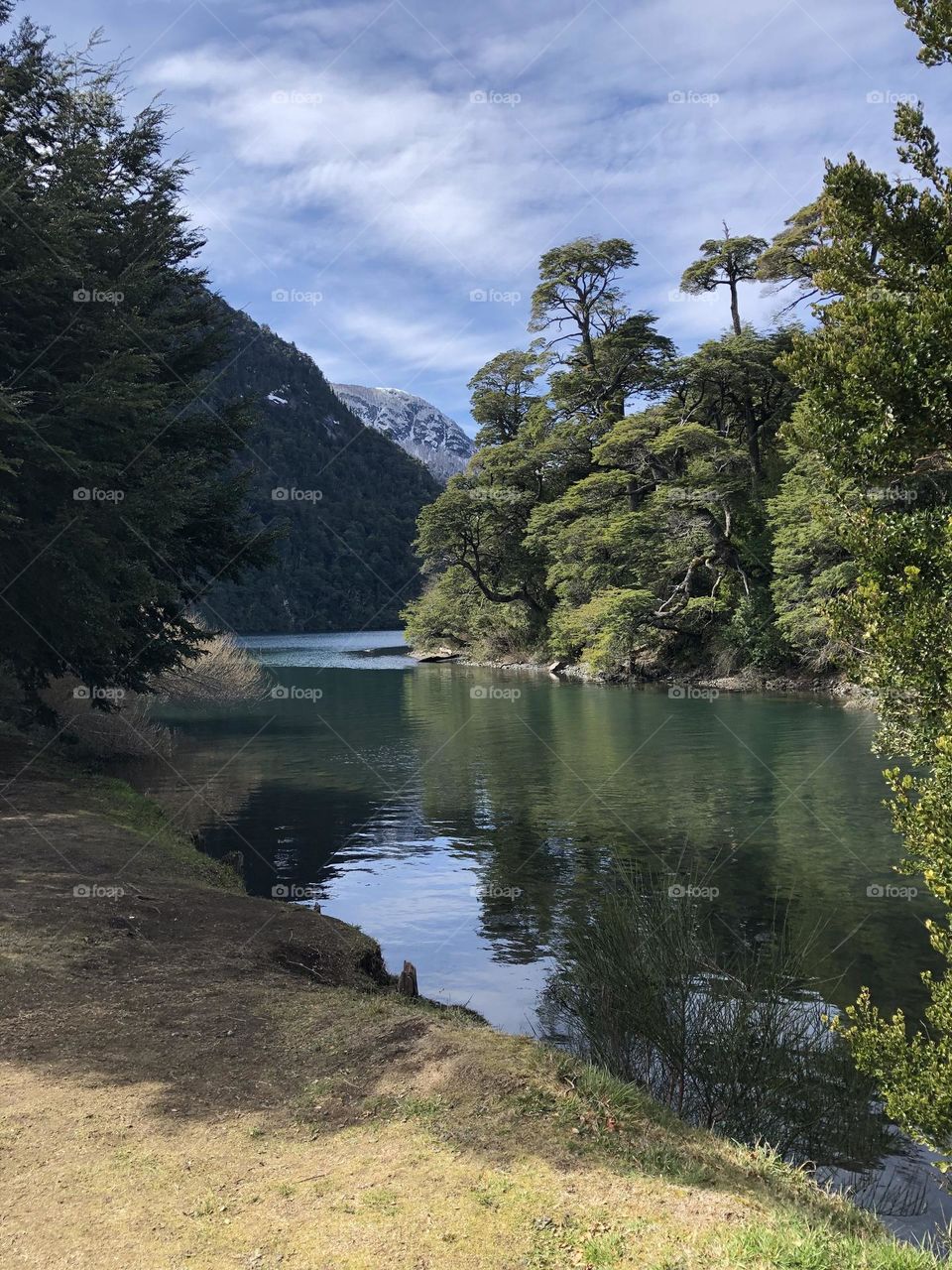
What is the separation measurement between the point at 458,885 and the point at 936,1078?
32.7 ft

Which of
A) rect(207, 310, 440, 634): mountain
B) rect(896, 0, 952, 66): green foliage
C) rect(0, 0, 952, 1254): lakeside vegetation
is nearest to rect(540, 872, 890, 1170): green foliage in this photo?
rect(0, 0, 952, 1254): lakeside vegetation

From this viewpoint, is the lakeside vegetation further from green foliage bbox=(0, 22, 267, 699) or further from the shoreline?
the shoreline

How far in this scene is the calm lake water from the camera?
38.3 ft

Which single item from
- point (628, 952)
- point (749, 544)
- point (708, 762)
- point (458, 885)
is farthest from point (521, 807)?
point (749, 544)

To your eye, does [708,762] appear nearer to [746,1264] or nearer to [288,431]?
[746,1264]

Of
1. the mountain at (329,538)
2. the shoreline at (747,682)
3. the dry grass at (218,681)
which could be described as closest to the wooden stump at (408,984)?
the dry grass at (218,681)

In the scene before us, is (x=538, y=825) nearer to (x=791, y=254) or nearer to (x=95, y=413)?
(x=95, y=413)

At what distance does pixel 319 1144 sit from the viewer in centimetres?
534

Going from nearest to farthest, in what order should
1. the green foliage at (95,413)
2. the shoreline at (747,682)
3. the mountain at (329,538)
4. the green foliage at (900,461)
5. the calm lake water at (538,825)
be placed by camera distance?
the green foliage at (900,461) < the calm lake water at (538,825) < the green foliage at (95,413) < the shoreline at (747,682) < the mountain at (329,538)

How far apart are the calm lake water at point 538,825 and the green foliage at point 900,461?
398 centimetres

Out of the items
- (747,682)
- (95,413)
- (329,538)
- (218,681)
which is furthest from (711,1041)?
(329,538)

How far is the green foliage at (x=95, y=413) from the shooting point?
47.9ft

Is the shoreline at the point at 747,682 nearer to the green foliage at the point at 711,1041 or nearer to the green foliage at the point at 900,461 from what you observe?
the green foliage at the point at 711,1041

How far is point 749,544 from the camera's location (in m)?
44.6
